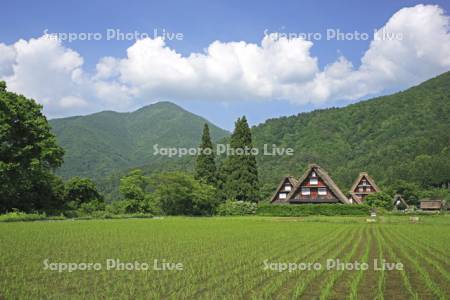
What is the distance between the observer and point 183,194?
174 ft

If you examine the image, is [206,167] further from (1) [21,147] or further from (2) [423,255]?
(2) [423,255]

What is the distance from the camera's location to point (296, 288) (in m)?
9.48

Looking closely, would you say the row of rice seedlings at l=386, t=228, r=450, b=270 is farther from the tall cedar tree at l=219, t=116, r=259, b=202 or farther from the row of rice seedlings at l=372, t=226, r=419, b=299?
the tall cedar tree at l=219, t=116, r=259, b=202

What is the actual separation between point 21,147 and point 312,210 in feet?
104

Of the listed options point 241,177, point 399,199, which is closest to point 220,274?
point 241,177

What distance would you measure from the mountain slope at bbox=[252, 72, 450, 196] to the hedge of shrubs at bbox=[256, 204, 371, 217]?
88.4 ft

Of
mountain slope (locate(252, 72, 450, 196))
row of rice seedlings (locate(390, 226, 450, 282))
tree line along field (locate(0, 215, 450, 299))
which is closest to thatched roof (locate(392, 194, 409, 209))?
mountain slope (locate(252, 72, 450, 196))

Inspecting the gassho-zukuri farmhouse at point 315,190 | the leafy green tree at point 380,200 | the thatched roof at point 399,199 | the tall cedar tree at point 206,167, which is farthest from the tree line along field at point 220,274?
the thatched roof at point 399,199

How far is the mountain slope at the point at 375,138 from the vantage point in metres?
84.9

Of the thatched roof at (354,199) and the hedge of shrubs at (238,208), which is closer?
the hedge of shrubs at (238,208)

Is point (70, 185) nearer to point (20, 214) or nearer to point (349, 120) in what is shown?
point (20, 214)

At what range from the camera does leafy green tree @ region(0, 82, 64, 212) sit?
34.3m

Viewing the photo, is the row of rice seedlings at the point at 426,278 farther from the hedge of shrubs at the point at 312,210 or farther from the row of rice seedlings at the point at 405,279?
the hedge of shrubs at the point at 312,210

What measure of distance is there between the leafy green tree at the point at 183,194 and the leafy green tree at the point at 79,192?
7835 mm
